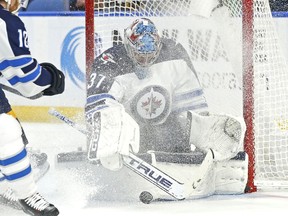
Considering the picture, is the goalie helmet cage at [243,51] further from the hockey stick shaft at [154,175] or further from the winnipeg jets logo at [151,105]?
the hockey stick shaft at [154,175]

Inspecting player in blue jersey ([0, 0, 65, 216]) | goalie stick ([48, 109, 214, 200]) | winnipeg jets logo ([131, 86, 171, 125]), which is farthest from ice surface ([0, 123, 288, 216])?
winnipeg jets logo ([131, 86, 171, 125])

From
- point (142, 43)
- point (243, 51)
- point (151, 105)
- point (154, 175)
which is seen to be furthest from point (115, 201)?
point (243, 51)

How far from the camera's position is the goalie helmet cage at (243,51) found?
4.16m

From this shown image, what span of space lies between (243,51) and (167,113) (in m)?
0.43

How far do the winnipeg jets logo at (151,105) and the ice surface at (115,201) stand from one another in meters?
0.32

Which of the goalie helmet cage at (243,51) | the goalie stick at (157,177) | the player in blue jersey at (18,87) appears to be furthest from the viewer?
the goalie helmet cage at (243,51)

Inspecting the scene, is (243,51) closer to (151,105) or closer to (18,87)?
(151,105)

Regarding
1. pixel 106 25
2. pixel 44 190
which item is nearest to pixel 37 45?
pixel 106 25

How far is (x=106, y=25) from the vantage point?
459cm

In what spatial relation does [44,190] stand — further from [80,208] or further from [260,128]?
[260,128]

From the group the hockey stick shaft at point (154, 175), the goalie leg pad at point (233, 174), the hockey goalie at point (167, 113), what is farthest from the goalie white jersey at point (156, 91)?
the hockey stick shaft at point (154, 175)

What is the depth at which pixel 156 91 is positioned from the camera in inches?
162

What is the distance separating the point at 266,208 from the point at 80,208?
0.74 metres

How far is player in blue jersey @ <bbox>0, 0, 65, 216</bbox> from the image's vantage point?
3.40 metres
